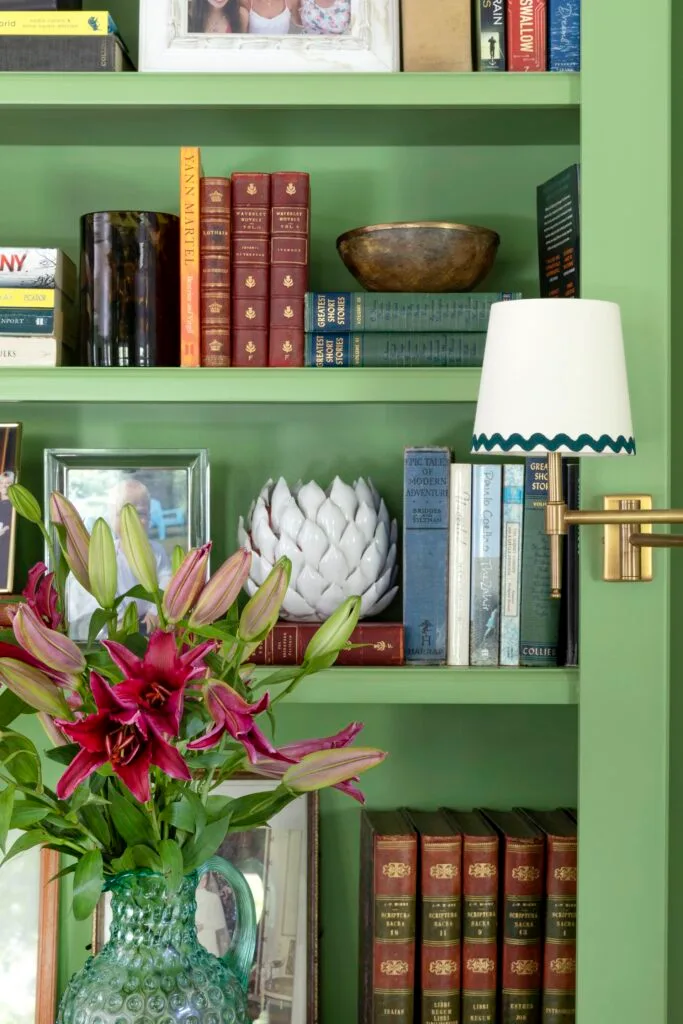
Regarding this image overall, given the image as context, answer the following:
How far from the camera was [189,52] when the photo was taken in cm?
129

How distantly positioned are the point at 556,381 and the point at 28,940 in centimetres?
98

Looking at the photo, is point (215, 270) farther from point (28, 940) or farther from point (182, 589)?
point (28, 940)

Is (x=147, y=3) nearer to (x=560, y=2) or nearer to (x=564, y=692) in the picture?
(x=560, y=2)

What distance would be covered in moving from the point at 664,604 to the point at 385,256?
52 centimetres

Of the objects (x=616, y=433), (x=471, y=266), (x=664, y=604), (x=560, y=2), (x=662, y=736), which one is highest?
(x=560, y=2)

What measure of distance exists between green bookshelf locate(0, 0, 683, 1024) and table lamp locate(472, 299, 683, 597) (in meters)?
Answer: 0.17

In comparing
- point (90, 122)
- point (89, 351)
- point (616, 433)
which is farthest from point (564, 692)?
point (90, 122)

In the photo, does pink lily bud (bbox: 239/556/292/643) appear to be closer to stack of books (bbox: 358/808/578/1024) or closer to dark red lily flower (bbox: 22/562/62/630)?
dark red lily flower (bbox: 22/562/62/630)

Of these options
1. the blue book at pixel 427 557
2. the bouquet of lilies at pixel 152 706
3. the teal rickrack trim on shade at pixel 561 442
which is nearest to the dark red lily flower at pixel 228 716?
the bouquet of lilies at pixel 152 706

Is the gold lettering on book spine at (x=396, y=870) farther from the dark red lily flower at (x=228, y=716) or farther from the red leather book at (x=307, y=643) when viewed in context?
the dark red lily flower at (x=228, y=716)

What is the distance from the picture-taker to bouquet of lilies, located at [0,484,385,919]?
863 mm

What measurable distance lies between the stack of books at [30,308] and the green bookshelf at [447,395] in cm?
5

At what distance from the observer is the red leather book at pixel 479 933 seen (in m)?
1.34

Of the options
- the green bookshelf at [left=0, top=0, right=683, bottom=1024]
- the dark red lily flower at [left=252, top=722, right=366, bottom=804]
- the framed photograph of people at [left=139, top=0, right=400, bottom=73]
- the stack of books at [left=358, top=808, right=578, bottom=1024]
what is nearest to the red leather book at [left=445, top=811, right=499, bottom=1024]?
the stack of books at [left=358, top=808, right=578, bottom=1024]
